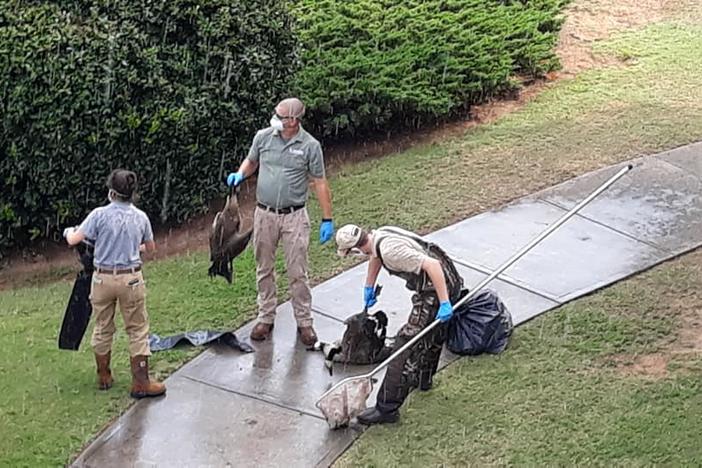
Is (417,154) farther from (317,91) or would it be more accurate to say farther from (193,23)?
(193,23)

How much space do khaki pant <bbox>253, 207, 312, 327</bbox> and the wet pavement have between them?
25 centimetres

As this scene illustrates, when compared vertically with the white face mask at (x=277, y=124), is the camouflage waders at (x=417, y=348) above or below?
below

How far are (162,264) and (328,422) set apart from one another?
3384 mm

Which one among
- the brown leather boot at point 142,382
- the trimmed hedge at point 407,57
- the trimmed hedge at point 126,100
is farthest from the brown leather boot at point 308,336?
the trimmed hedge at point 407,57

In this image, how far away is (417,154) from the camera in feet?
39.8

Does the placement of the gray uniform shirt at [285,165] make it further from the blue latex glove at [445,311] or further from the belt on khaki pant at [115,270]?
the blue latex glove at [445,311]

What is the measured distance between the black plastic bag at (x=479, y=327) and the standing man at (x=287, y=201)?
103 centimetres

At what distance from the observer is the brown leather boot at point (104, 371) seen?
310 inches

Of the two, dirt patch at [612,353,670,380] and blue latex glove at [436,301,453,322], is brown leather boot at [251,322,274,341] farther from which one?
dirt patch at [612,353,670,380]

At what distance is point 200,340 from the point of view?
28.3 ft

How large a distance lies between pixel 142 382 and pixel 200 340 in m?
0.83

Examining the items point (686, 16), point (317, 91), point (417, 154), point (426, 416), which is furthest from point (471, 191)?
point (686, 16)

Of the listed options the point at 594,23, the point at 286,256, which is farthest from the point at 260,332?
the point at 594,23

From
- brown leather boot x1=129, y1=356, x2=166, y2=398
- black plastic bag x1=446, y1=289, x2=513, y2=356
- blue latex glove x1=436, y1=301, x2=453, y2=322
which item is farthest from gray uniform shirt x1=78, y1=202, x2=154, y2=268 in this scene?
black plastic bag x1=446, y1=289, x2=513, y2=356
